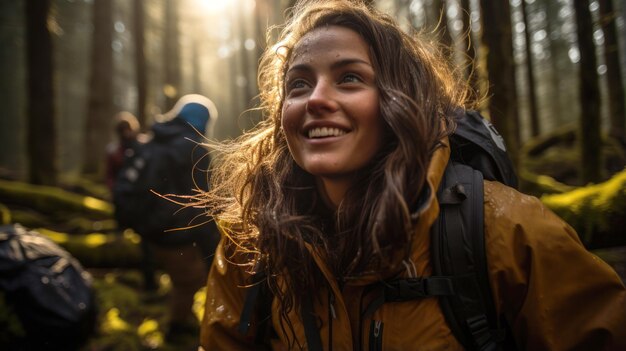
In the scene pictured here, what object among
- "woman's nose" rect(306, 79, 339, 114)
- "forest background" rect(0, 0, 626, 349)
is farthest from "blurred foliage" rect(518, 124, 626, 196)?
"woman's nose" rect(306, 79, 339, 114)

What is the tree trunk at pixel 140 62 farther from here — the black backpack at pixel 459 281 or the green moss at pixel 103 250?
the black backpack at pixel 459 281

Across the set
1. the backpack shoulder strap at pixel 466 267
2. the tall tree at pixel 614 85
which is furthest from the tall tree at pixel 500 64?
the tall tree at pixel 614 85

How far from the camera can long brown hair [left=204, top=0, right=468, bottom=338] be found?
160 cm

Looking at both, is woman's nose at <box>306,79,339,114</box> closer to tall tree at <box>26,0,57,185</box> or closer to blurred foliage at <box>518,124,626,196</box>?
blurred foliage at <box>518,124,626,196</box>

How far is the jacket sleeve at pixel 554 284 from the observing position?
1466 mm

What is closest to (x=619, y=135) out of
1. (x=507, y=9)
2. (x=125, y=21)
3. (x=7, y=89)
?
(x=507, y=9)

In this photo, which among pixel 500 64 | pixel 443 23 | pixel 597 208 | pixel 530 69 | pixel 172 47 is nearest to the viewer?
pixel 597 208

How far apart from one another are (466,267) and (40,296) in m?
4.00

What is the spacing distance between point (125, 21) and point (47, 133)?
2603 centimetres

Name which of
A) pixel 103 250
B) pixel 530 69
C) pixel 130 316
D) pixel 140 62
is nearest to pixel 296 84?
pixel 130 316

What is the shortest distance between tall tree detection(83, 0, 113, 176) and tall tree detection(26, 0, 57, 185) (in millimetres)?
4383

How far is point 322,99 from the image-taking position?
1.69 m

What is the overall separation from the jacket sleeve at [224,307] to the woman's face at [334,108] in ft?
2.35

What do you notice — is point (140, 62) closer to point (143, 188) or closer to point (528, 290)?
point (143, 188)
